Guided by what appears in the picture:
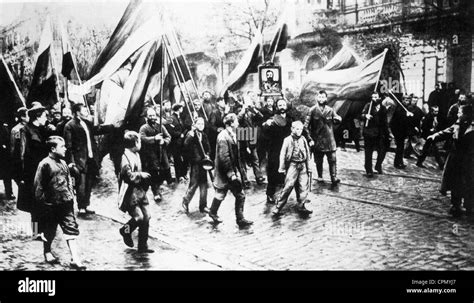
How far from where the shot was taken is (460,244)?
4.95m

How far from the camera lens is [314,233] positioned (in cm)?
517

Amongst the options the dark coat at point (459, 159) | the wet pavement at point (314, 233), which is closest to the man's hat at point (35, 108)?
the wet pavement at point (314, 233)

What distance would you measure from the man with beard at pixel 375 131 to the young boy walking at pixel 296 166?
756mm

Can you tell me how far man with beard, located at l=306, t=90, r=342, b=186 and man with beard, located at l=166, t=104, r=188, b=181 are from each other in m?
1.55

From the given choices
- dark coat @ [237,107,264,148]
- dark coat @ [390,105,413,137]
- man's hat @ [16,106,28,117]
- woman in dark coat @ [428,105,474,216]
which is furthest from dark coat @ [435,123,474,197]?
man's hat @ [16,106,28,117]

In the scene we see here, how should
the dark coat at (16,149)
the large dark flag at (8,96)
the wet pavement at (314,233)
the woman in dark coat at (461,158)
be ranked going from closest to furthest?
the wet pavement at (314,233) → the woman in dark coat at (461,158) → the dark coat at (16,149) → the large dark flag at (8,96)

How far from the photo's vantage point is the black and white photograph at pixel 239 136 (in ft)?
16.9

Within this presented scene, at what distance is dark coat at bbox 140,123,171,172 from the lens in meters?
5.54
